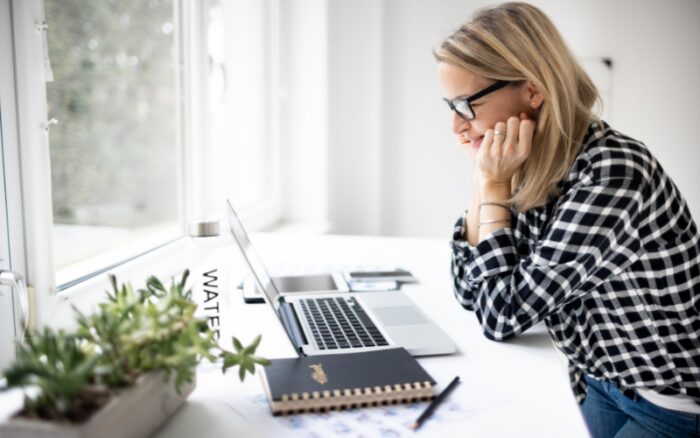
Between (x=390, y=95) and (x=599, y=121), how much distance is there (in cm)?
224

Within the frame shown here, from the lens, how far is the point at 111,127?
2363 mm

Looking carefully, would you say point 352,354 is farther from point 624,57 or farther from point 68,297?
point 624,57

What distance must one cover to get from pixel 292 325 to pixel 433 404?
360 millimetres

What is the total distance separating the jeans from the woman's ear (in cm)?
53

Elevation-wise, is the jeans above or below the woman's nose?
below

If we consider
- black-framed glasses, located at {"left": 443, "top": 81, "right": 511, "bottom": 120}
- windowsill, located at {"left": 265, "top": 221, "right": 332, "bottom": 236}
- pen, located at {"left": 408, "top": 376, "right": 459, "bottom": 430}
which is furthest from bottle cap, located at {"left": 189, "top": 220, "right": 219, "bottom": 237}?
windowsill, located at {"left": 265, "top": 221, "right": 332, "bottom": 236}

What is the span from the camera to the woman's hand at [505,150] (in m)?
1.20

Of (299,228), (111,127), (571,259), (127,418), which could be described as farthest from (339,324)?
(299,228)

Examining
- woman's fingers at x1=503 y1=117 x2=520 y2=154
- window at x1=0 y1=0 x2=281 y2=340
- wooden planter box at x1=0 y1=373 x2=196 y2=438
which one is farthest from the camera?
woman's fingers at x1=503 y1=117 x2=520 y2=154

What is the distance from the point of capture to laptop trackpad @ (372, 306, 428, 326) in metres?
1.16

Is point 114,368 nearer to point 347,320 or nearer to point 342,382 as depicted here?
point 342,382

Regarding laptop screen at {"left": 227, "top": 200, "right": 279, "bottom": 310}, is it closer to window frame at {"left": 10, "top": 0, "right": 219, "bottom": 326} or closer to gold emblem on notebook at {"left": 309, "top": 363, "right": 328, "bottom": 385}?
gold emblem on notebook at {"left": 309, "top": 363, "right": 328, "bottom": 385}

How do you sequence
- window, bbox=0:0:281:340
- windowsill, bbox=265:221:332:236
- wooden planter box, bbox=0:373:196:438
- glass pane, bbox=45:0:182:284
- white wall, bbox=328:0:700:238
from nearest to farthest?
wooden planter box, bbox=0:373:196:438 < window, bbox=0:0:281:340 < glass pane, bbox=45:0:182:284 < windowsill, bbox=265:221:332:236 < white wall, bbox=328:0:700:238

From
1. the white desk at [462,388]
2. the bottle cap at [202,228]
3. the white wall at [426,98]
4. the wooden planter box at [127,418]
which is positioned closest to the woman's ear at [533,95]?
the white desk at [462,388]
